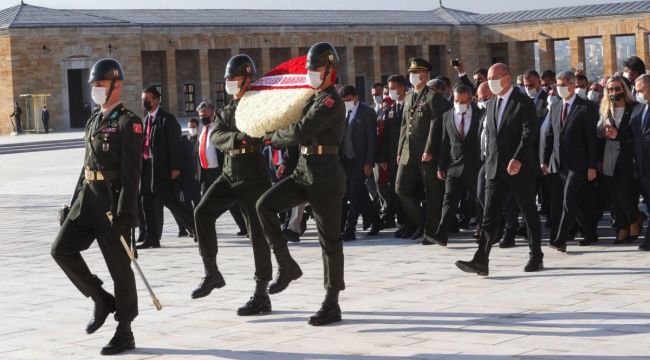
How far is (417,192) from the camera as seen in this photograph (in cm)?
1438

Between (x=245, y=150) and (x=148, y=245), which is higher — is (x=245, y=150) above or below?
above

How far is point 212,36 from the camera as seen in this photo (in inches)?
2373

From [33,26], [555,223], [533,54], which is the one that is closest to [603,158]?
[555,223]

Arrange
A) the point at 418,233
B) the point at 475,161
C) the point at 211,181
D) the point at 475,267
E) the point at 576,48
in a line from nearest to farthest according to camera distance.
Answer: the point at 475,267 → the point at 475,161 → the point at 418,233 → the point at 211,181 → the point at 576,48

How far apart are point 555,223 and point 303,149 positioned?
4.76m

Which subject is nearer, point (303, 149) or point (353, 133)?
point (303, 149)

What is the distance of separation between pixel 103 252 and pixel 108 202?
342 millimetres

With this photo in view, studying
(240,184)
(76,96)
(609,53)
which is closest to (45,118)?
(76,96)

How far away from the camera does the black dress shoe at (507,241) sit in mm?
12836

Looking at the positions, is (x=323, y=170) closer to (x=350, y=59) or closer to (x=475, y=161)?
(x=475, y=161)

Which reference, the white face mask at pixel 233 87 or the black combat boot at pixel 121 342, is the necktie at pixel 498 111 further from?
the black combat boot at pixel 121 342

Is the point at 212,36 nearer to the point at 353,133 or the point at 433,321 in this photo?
the point at 353,133

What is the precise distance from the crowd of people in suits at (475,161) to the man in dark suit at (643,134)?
0.05ft

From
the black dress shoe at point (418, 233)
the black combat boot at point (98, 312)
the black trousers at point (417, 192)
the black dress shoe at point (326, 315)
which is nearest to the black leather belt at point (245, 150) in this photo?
the black dress shoe at point (326, 315)
